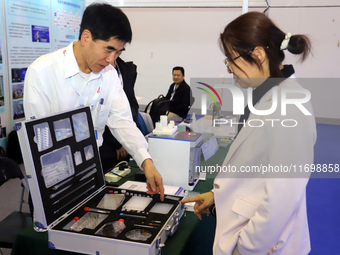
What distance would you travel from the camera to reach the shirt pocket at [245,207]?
853 mm

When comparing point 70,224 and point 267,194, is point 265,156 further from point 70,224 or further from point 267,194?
point 70,224

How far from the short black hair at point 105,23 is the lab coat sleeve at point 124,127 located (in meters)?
0.40

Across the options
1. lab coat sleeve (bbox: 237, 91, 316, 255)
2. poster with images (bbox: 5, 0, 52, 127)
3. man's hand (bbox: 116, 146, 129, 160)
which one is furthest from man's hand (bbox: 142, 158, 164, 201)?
poster with images (bbox: 5, 0, 52, 127)

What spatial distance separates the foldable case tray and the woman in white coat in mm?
256

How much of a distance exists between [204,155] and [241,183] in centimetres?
90

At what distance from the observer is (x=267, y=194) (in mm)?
784

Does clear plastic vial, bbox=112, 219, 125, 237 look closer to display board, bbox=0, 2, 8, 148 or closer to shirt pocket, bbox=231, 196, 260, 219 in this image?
shirt pocket, bbox=231, 196, 260, 219

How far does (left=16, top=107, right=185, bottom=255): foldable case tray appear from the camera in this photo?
0.94 m

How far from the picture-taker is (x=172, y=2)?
6.82 metres

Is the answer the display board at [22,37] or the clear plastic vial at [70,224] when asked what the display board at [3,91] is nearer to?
the display board at [22,37]

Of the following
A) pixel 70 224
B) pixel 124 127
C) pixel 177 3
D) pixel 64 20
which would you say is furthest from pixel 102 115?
pixel 177 3

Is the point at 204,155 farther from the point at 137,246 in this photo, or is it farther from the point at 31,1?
the point at 31,1

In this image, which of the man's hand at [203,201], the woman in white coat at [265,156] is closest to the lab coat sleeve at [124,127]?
the man's hand at [203,201]

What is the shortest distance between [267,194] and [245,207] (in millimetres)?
104
